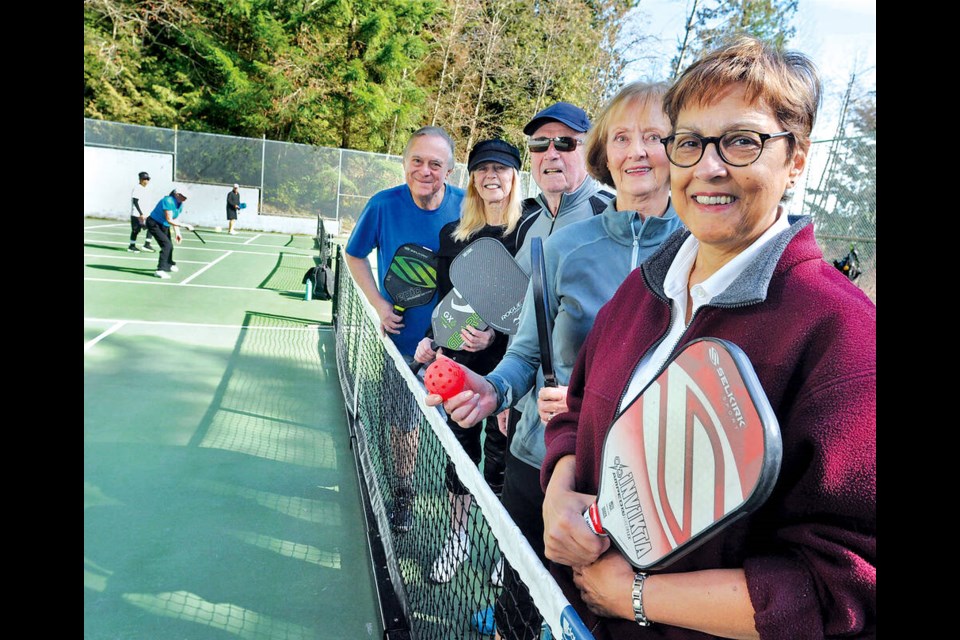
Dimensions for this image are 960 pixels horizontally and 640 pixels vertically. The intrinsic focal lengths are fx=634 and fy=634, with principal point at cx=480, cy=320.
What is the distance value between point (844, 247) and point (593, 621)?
1310cm

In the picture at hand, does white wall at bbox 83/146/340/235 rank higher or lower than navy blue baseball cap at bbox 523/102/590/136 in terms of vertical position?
higher

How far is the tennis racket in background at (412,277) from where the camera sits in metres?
3.56

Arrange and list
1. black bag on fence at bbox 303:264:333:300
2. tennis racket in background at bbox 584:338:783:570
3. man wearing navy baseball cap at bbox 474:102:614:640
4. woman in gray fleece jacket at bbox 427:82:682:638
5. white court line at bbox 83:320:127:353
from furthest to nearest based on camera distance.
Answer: black bag on fence at bbox 303:264:333:300 → white court line at bbox 83:320:127:353 → man wearing navy baseball cap at bbox 474:102:614:640 → woman in gray fleece jacket at bbox 427:82:682:638 → tennis racket in background at bbox 584:338:783:570

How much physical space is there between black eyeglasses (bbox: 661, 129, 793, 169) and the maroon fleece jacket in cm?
16

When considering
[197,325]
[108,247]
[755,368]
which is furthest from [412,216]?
[108,247]

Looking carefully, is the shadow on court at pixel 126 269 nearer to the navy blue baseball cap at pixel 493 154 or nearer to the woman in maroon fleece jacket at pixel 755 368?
the navy blue baseball cap at pixel 493 154

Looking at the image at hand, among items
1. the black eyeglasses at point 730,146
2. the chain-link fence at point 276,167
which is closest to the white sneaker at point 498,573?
the black eyeglasses at point 730,146

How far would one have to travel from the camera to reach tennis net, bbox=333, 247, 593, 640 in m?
1.61

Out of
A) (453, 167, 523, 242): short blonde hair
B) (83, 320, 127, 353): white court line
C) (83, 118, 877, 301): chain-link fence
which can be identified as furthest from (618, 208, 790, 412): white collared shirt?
(83, 118, 877, 301): chain-link fence

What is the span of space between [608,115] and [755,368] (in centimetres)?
135

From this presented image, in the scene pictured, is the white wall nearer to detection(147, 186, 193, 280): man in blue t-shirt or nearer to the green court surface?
detection(147, 186, 193, 280): man in blue t-shirt

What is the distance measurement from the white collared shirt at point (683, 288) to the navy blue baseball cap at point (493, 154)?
6.39 ft

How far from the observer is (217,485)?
4.10 meters
